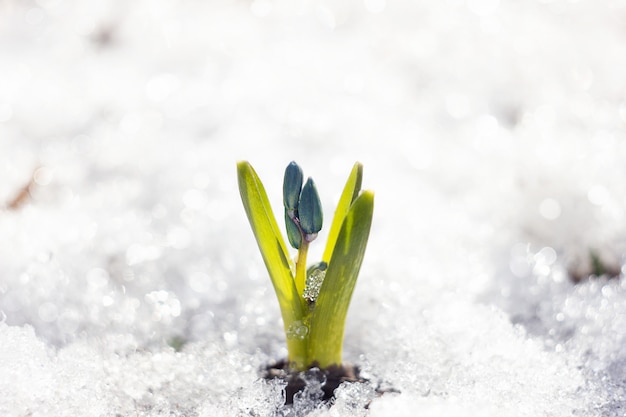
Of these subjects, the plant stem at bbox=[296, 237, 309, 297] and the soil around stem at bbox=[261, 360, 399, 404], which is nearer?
the plant stem at bbox=[296, 237, 309, 297]

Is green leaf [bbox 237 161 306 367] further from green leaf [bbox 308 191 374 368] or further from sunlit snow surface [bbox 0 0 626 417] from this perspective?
sunlit snow surface [bbox 0 0 626 417]

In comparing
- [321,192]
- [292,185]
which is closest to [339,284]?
[292,185]

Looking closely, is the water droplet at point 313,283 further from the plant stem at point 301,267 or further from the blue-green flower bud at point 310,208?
the blue-green flower bud at point 310,208

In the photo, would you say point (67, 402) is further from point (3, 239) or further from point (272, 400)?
point (3, 239)

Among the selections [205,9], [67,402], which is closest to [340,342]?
[67,402]

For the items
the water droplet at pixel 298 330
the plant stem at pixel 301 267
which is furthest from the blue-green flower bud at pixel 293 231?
the water droplet at pixel 298 330

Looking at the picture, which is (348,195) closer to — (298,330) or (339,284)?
(339,284)

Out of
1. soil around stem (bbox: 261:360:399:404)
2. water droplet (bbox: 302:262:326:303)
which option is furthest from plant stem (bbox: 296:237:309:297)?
soil around stem (bbox: 261:360:399:404)
